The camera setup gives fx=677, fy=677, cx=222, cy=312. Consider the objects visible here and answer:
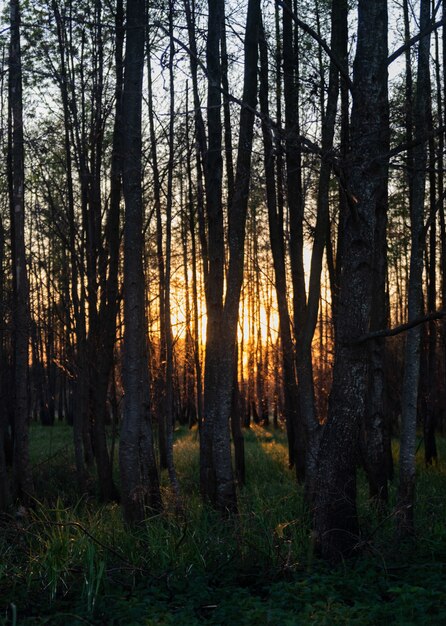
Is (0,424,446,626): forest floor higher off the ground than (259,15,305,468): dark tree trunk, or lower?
lower

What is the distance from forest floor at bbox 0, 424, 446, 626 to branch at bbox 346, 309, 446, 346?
6.38ft

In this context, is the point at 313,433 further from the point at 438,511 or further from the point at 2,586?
the point at 2,586

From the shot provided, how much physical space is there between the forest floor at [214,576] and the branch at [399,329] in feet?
6.38

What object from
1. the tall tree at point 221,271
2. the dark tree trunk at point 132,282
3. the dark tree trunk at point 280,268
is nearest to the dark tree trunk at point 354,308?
the tall tree at point 221,271

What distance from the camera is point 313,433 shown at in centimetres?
941

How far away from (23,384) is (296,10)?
8.90 meters

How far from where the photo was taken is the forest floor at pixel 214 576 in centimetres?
514

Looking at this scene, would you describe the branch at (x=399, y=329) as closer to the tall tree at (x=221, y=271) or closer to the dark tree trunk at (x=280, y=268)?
the tall tree at (x=221, y=271)

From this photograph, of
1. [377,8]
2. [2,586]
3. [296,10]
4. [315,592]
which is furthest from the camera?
[296,10]

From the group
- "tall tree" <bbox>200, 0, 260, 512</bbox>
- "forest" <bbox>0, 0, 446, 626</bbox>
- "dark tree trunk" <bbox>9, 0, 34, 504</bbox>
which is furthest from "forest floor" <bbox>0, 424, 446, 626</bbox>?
"dark tree trunk" <bbox>9, 0, 34, 504</bbox>

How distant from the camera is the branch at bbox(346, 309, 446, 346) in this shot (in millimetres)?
6320

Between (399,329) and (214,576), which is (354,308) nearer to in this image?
(399,329)

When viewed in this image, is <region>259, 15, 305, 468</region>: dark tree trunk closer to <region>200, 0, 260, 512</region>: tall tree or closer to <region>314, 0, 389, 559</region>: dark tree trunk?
<region>200, 0, 260, 512</region>: tall tree

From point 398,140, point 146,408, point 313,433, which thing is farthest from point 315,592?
point 398,140
